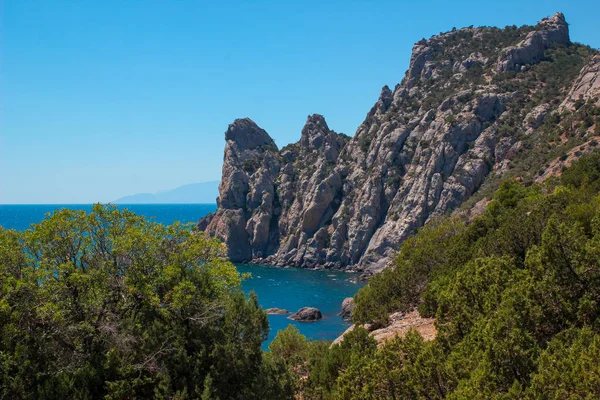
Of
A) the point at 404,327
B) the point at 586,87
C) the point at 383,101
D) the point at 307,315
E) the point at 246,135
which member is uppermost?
the point at 383,101

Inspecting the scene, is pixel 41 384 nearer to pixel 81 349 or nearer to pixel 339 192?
pixel 81 349

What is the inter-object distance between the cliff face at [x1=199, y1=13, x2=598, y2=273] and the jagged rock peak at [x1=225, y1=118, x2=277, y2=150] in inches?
16.1

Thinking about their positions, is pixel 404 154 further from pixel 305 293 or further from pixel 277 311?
pixel 277 311

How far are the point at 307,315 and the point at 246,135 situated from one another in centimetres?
9809

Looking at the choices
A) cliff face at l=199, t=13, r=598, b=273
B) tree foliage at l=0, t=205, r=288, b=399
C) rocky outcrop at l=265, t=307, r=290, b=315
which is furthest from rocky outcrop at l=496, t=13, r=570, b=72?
tree foliage at l=0, t=205, r=288, b=399

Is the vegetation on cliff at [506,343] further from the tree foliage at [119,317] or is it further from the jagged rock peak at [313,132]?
the jagged rock peak at [313,132]

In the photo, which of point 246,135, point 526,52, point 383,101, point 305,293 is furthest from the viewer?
point 246,135

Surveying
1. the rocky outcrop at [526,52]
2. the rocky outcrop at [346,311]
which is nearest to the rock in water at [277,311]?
the rocky outcrop at [346,311]

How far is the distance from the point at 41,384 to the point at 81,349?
182cm

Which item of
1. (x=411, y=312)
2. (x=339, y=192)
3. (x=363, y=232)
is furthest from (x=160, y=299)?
(x=339, y=192)

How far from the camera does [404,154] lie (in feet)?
385

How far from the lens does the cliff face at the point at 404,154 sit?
103 meters

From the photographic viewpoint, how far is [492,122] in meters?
107

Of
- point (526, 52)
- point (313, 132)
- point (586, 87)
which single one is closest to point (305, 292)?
point (586, 87)
